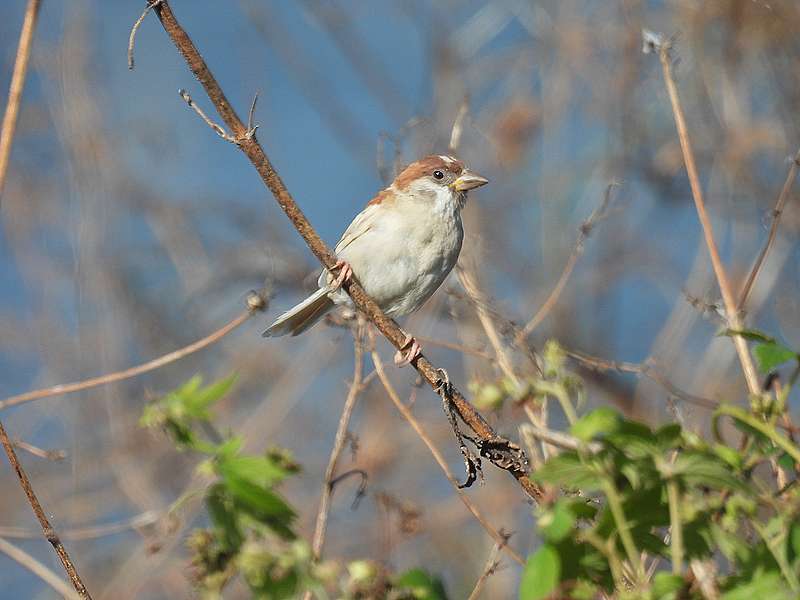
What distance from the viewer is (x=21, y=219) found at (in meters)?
5.42

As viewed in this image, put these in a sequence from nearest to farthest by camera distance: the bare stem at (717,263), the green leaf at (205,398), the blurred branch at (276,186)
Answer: the green leaf at (205,398)
the blurred branch at (276,186)
the bare stem at (717,263)

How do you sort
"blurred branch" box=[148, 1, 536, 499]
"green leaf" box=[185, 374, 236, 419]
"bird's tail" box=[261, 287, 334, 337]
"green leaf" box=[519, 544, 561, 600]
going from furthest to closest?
"bird's tail" box=[261, 287, 334, 337], "blurred branch" box=[148, 1, 536, 499], "green leaf" box=[185, 374, 236, 419], "green leaf" box=[519, 544, 561, 600]

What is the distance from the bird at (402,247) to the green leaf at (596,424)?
277 centimetres

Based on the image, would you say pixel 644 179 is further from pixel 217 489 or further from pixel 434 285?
pixel 217 489

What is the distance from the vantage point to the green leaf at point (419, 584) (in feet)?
2.97

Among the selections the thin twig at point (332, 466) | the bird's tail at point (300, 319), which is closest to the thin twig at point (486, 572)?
the thin twig at point (332, 466)

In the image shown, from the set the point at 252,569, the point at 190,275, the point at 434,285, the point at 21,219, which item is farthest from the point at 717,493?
the point at 21,219

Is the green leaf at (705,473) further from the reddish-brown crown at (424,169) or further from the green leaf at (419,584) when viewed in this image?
the reddish-brown crown at (424,169)

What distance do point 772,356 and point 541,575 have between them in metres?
0.46

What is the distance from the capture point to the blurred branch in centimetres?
154

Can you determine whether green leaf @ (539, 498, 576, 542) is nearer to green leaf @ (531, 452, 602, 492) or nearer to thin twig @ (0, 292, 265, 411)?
green leaf @ (531, 452, 602, 492)

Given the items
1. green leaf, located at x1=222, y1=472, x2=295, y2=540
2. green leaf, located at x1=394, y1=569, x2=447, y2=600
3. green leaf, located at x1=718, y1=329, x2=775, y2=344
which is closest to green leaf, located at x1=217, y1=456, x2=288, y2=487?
green leaf, located at x1=222, y1=472, x2=295, y2=540

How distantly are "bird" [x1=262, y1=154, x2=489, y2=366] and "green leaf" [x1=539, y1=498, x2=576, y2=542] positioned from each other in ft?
9.02

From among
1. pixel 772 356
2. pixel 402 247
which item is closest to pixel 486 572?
pixel 772 356
